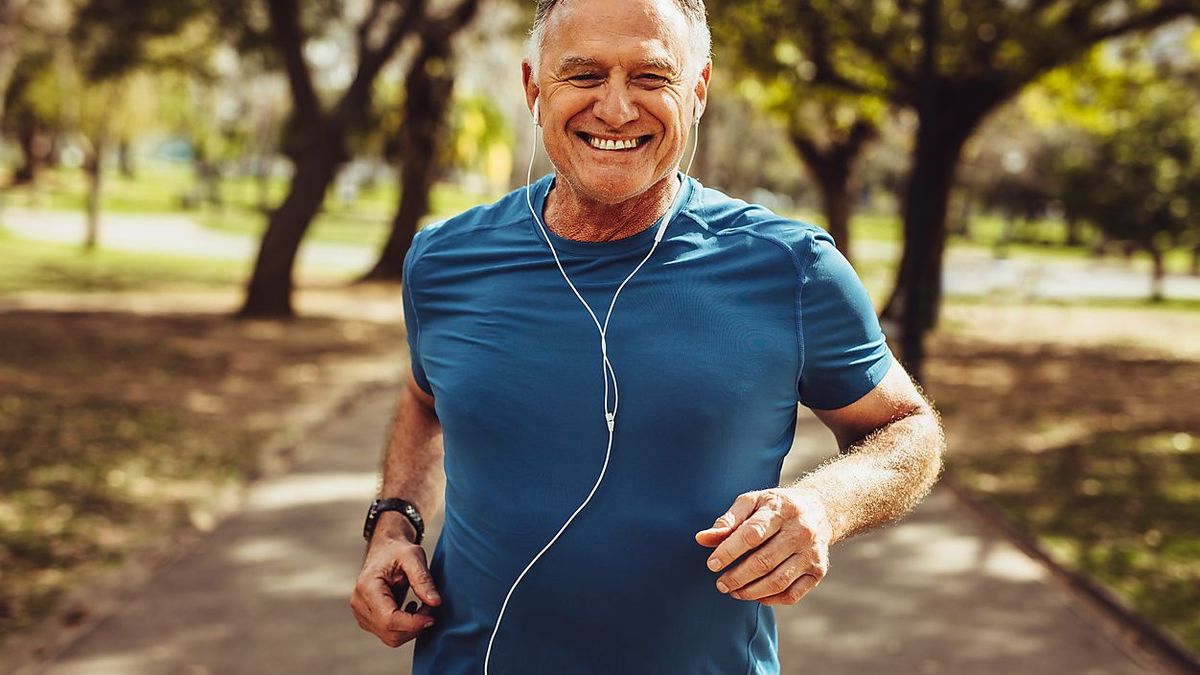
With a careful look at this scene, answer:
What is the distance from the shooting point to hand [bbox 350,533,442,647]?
213 centimetres

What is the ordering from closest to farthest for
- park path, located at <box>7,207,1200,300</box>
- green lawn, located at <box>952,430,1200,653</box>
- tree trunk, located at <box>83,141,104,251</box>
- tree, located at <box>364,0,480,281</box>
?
green lawn, located at <box>952,430,1200,653</box> → tree, located at <box>364,0,480,281</box> → tree trunk, located at <box>83,141,104,251</box> → park path, located at <box>7,207,1200,300</box>

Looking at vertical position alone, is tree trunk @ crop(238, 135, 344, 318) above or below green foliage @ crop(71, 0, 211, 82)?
below

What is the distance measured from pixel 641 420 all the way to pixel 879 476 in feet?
1.38

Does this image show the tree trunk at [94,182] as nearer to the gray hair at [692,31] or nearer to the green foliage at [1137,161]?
the green foliage at [1137,161]

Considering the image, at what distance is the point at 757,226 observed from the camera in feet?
6.72

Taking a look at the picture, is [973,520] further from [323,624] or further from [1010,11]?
[1010,11]

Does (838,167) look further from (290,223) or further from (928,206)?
(290,223)

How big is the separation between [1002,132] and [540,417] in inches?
1834

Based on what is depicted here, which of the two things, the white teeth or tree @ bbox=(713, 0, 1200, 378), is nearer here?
the white teeth

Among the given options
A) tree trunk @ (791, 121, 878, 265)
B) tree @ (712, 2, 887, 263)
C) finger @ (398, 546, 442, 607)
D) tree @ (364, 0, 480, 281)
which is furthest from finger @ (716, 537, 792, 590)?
tree @ (364, 0, 480, 281)

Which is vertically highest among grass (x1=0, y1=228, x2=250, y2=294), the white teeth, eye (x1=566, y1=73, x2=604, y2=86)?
eye (x1=566, y1=73, x2=604, y2=86)

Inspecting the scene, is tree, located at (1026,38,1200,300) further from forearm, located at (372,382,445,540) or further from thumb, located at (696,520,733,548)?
thumb, located at (696,520,733,548)

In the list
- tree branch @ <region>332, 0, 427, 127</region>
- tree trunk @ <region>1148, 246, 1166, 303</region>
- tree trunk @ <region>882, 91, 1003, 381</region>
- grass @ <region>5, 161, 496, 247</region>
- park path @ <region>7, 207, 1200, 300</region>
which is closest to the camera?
tree trunk @ <region>882, 91, 1003, 381</region>

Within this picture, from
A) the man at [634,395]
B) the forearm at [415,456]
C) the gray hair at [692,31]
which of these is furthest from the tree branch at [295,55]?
the man at [634,395]
